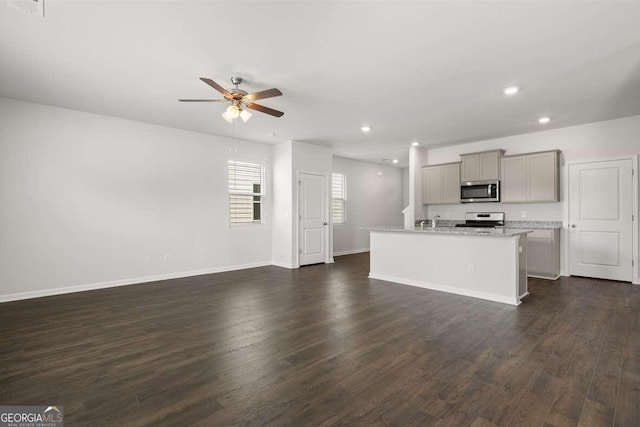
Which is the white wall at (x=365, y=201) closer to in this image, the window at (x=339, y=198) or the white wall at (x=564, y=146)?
the window at (x=339, y=198)

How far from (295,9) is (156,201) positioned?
14.2 feet

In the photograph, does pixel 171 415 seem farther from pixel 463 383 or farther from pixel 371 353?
pixel 463 383

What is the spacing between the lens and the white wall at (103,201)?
4.25 meters

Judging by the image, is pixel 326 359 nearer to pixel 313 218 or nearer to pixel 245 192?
pixel 313 218

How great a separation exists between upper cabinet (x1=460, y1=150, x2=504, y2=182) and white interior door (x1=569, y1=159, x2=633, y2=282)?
3.90ft

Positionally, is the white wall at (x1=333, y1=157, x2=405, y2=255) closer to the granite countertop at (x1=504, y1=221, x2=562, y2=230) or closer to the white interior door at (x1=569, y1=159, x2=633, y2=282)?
the granite countertop at (x1=504, y1=221, x2=562, y2=230)

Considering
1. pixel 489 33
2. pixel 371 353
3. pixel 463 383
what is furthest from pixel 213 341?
pixel 489 33

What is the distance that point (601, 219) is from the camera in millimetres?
5215

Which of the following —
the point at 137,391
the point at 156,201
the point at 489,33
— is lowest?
the point at 137,391

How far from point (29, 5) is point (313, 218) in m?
5.40

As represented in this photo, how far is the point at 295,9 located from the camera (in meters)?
2.31

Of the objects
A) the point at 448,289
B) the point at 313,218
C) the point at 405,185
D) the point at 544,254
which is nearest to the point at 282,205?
the point at 313,218

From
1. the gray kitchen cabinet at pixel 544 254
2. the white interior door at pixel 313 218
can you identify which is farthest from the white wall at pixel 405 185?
the gray kitchen cabinet at pixel 544 254

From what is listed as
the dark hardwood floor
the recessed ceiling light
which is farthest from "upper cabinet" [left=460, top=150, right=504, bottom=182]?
the dark hardwood floor
